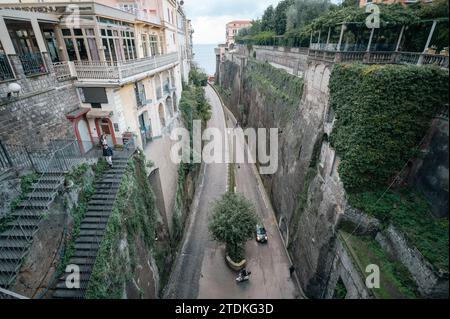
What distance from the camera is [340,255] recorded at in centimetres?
948

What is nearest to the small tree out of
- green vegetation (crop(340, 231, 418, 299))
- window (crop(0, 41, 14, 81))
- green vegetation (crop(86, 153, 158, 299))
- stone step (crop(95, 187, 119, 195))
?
green vegetation (crop(86, 153, 158, 299))

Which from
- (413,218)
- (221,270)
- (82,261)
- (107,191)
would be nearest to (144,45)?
(107,191)

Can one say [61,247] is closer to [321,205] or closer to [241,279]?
[241,279]

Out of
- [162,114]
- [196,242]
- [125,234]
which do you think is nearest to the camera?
[125,234]

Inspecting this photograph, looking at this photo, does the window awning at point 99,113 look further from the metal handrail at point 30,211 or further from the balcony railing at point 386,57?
the balcony railing at point 386,57

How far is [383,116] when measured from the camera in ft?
27.3

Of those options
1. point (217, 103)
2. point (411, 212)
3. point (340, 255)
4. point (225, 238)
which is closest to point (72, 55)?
point (225, 238)

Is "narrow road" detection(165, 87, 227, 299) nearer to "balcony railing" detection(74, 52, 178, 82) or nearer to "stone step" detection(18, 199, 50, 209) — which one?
"stone step" detection(18, 199, 50, 209)

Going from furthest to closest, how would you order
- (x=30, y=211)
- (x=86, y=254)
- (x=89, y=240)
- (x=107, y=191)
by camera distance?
(x=107, y=191)
(x=89, y=240)
(x=86, y=254)
(x=30, y=211)

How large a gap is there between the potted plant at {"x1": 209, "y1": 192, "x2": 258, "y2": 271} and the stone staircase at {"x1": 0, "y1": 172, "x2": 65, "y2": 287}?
8.43 metres

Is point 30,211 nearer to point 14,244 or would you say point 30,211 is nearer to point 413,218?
point 14,244

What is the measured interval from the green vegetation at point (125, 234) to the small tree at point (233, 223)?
12.6 feet

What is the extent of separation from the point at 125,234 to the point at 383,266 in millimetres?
10242

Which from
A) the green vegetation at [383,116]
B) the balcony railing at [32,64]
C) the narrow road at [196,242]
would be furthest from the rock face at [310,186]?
the balcony railing at [32,64]
